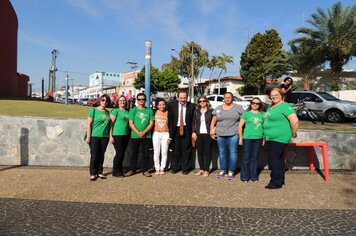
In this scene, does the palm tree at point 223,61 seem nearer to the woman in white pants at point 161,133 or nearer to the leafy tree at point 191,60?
the leafy tree at point 191,60

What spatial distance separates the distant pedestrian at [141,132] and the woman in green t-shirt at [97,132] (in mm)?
492

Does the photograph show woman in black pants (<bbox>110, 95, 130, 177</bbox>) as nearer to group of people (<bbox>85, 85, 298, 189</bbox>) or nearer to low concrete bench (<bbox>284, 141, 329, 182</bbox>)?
group of people (<bbox>85, 85, 298, 189</bbox>)

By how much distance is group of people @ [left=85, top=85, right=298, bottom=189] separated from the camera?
20.5 feet

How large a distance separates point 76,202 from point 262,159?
3990mm

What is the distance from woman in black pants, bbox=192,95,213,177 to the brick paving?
12.7 inches

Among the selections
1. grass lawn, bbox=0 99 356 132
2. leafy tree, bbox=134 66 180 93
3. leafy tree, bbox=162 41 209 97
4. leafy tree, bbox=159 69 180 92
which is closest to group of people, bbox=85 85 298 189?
grass lawn, bbox=0 99 356 132

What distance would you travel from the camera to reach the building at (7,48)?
21328mm

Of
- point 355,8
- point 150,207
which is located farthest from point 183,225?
point 355,8

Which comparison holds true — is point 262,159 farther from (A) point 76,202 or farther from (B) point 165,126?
(A) point 76,202

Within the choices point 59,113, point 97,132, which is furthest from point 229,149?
point 59,113

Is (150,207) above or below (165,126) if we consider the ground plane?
below

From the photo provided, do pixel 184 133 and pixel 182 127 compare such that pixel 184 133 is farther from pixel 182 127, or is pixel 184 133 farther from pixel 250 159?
pixel 250 159

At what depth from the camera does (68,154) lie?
24.7 feet

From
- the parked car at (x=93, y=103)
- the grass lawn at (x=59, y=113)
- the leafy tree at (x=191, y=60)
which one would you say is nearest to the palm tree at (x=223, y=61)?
the leafy tree at (x=191, y=60)
